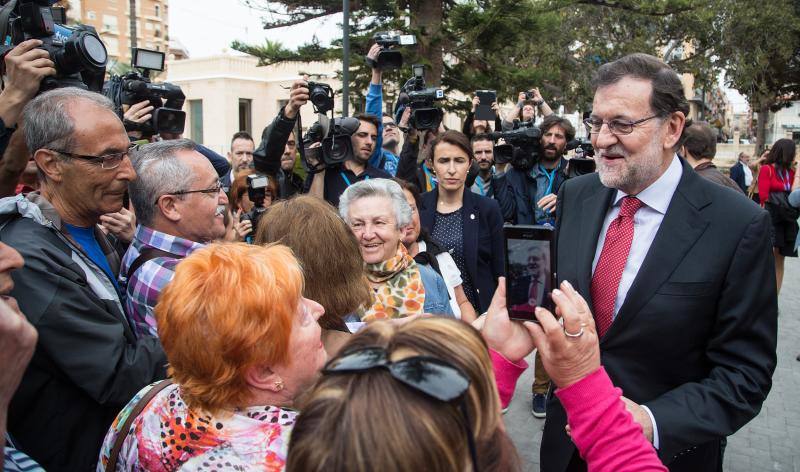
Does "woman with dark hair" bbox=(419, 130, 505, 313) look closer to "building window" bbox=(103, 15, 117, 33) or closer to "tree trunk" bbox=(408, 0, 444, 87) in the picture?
"tree trunk" bbox=(408, 0, 444, 87)

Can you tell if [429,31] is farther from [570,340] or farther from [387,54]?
[570,340]

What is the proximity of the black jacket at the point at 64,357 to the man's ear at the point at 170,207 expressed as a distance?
501 millimetres

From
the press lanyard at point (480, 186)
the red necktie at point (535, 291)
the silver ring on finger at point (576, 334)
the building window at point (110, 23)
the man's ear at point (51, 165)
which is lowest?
the press lanyard at point (480, 186)

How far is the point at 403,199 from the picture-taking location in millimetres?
3064

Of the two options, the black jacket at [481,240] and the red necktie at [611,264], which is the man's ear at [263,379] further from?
the black jacket at [481,240]

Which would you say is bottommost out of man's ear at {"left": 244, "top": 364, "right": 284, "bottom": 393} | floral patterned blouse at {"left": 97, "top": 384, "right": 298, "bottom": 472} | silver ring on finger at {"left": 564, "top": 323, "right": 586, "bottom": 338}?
floral patterned blouse at {"left": 97, "top": 384, "right": 298, "bottom": 472}

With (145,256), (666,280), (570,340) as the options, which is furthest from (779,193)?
(145,256)

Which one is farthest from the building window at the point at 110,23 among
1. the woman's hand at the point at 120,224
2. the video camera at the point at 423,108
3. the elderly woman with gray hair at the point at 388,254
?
the elderly woman with gray hair at the point at 388,254

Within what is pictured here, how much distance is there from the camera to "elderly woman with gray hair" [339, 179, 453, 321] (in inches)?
108

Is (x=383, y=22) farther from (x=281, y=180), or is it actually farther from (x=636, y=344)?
(x=636, y=344)

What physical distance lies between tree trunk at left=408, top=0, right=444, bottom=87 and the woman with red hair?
35.4 ft

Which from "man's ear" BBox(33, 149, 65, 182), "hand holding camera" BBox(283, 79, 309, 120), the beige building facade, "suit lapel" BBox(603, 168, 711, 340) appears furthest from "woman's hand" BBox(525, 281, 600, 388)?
the beige building facade

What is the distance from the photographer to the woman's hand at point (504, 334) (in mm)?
1573

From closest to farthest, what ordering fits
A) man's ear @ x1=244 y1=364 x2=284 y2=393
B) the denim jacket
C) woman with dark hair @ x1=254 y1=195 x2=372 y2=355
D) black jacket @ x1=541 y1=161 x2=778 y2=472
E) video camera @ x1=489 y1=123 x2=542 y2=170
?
man's ear @ x1=244 y1=364 x2=284 y2=393, black jacket @ x1=541 y1=161 x2=778 y2=472, woman with dark hair @ x1=254 y1=195 x2=372 y2=355, the denim jacket, video camera @ x1=489 y1=123 x2=542 y2=170
